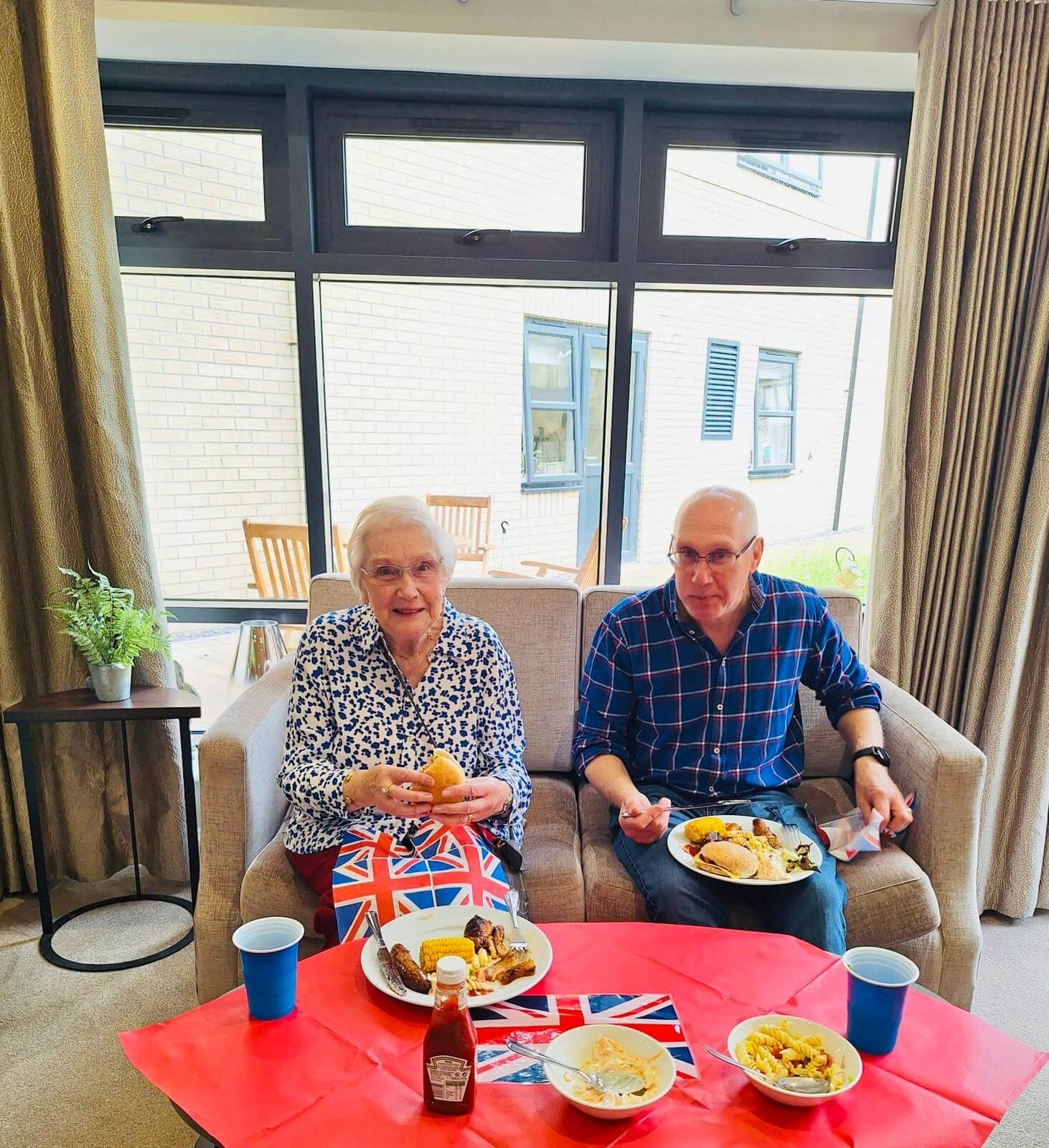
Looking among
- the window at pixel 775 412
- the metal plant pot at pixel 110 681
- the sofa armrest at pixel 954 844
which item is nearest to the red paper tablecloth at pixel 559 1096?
the sofa armrest at pixel 954 844

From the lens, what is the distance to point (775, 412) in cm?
283

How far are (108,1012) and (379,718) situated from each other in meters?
1.02

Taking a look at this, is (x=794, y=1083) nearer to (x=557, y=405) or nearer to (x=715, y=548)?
(x=715, y=548)

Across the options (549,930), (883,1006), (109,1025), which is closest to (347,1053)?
(549,930)

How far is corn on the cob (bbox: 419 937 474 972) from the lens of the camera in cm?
112

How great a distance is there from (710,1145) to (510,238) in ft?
7.57

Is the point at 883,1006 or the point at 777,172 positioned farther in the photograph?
the point at 777,172

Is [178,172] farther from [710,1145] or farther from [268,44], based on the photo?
[710,1145]

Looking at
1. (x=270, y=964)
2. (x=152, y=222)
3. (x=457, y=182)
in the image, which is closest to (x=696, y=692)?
(x=270, y=964)

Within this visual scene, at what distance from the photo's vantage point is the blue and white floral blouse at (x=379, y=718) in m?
1.60

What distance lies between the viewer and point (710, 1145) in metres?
A: 0.88

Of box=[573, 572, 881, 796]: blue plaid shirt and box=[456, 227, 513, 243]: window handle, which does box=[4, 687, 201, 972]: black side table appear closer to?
box=[573, 572, 881, 796]: blue plaid shirt

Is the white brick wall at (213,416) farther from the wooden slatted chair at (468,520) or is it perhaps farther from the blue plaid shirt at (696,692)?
the blue plaid shirt at (696,692)

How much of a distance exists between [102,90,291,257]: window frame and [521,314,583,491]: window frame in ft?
2.69
